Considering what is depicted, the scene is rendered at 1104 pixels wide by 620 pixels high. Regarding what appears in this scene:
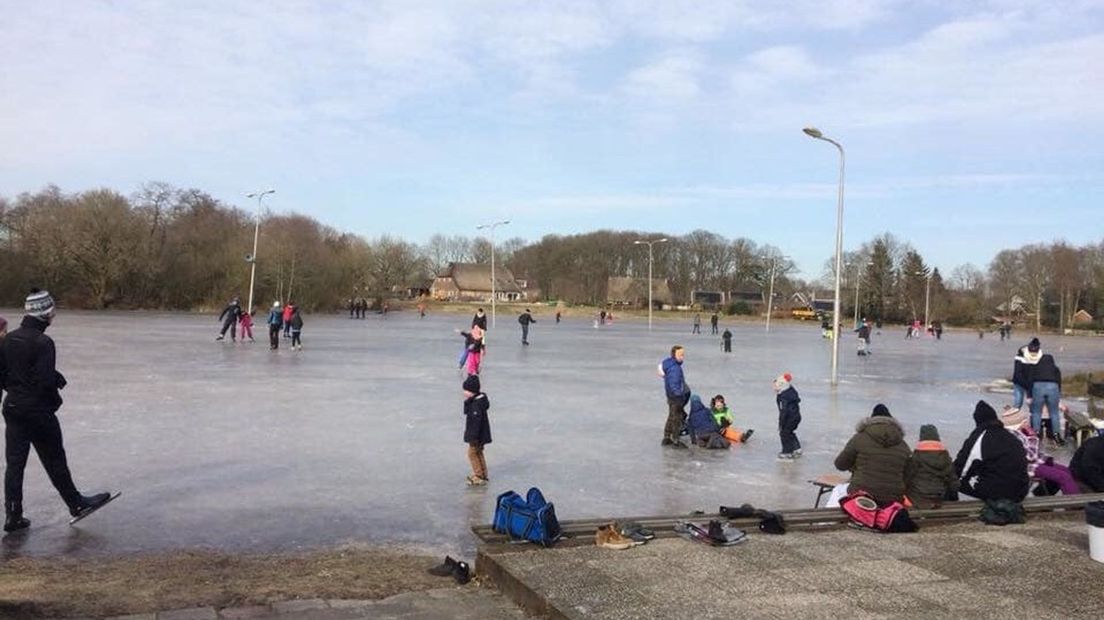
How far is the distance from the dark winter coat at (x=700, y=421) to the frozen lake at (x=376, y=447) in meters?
0.48

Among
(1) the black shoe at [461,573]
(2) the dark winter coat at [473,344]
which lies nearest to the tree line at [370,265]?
(2) the dark winter coat at [473,344]

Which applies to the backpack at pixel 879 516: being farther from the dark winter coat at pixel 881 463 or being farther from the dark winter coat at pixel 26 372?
the dark winter coat at pixel 26 372

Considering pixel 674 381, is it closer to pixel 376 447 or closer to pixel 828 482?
pixel 828 482

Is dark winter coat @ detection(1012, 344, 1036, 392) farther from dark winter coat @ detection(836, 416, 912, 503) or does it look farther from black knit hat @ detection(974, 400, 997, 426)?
dark winter coat @ detection(836, 416, 912, 503)

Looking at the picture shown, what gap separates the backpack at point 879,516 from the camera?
20.7ft

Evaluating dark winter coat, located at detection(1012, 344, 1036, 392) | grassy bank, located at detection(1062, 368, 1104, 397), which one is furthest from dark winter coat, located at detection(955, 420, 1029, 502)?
grassy bank, located at detection(1062, 368, 1104, 397)

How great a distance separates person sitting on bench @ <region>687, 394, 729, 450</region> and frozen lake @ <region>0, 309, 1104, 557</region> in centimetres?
34

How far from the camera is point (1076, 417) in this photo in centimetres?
1215

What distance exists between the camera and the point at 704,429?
11742mm

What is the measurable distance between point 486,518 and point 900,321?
108 meters

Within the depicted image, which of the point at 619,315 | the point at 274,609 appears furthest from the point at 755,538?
the point at 619,315

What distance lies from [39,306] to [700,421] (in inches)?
320

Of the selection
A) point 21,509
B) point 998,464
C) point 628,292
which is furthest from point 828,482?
point 628,292

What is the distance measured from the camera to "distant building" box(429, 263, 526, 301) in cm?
13838
